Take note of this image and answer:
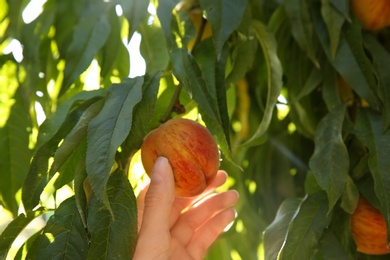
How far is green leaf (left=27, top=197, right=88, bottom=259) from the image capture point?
618 millimetres

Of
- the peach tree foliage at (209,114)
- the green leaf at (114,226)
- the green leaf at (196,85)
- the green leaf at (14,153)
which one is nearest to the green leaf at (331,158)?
the peach tree foliage at (209,114)

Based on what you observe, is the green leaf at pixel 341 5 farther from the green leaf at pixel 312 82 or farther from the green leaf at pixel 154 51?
the green leaf at pixel 154 51

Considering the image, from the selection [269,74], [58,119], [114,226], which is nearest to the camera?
[114,226]

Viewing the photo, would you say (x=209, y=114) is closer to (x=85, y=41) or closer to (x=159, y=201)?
(x=159, y=201)

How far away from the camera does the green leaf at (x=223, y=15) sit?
72 cm

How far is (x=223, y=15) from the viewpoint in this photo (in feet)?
2.39

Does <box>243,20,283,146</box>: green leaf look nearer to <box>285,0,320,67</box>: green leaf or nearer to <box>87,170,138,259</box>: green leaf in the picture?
<box>285,0,320,67</box>: green leaf

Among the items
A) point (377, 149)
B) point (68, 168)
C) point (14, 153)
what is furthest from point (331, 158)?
point (14, 153)

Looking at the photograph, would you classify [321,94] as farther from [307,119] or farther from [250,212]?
[250,212]

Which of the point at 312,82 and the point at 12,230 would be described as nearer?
the point at 12,230

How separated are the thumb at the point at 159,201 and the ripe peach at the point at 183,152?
0.02m

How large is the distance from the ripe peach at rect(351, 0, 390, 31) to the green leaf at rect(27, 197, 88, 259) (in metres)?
0.45

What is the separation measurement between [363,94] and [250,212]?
10.9 inches

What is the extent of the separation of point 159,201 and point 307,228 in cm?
18
